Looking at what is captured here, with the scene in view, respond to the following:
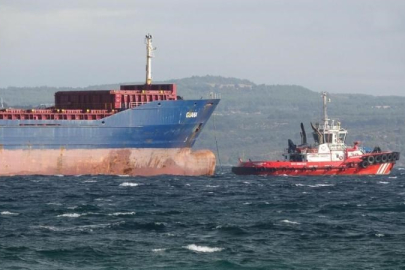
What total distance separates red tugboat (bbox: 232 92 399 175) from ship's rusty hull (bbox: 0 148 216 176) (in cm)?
1688

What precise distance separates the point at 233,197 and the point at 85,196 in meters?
10.1

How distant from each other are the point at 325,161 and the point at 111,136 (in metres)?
31.9

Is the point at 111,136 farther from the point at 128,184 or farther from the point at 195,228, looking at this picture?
the point at 195,228

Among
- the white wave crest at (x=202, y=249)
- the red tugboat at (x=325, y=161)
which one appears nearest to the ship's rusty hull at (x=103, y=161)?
the red tugboat at (x=325, y=161)

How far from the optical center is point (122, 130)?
9738 cm

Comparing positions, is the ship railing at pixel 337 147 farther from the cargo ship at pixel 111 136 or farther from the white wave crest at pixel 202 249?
the white wave crest at pixel 202 249

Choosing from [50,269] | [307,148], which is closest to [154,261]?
[50,269]

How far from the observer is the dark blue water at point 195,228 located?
4500 cm

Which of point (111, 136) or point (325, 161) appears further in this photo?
point (325, 161)

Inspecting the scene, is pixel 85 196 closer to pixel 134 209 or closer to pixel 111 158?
pixel 134 209

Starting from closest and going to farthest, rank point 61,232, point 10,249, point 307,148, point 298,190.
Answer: point 10,249, point 61,232, point 298,190, point 307,148

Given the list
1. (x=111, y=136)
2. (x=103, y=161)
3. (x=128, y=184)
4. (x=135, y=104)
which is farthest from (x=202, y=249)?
(x=135, y=104)

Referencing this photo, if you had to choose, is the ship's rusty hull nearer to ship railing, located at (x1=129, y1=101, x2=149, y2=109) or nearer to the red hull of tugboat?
ship railing, located at (x1=129, y1=101, x2=149, y2=109)

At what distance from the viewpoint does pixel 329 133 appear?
121688mm
